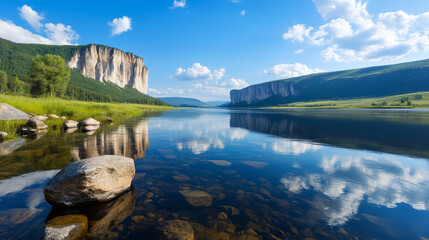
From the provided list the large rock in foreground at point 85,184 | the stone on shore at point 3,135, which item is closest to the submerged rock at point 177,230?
the large rock in foreground at point 85,184

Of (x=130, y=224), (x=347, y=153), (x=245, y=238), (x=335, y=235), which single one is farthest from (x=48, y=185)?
(x=347, y=153)

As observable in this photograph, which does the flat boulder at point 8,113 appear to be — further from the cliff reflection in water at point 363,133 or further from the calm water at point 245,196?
the cliff reflection in water at point 363,133

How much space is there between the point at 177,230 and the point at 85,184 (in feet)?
9.97

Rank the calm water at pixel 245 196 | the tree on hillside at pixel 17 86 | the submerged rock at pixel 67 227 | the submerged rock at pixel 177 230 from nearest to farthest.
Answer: the submerged rock at pixel 67 227 < the submerged rock at pixel 177 230 < the calm water at pixel 245 196 < the tree on hillside at pixel 17 86

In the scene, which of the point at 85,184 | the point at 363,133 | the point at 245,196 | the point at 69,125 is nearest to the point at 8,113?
the point at 69,125

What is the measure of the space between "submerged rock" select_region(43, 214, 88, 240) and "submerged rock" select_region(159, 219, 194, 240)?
6.01ft

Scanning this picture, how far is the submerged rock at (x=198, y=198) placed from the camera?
578 cm

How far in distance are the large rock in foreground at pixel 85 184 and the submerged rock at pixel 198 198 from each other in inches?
90.7

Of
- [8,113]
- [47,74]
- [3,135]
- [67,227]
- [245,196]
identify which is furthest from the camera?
[47,74]

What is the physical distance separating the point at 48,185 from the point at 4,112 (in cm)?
1858

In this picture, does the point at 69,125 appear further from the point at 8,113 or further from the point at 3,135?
the point at 3,135

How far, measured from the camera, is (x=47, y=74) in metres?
52.8

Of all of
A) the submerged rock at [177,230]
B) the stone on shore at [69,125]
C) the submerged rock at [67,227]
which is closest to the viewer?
the submerged rock at [67,227]

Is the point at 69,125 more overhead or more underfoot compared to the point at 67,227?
more overhead
